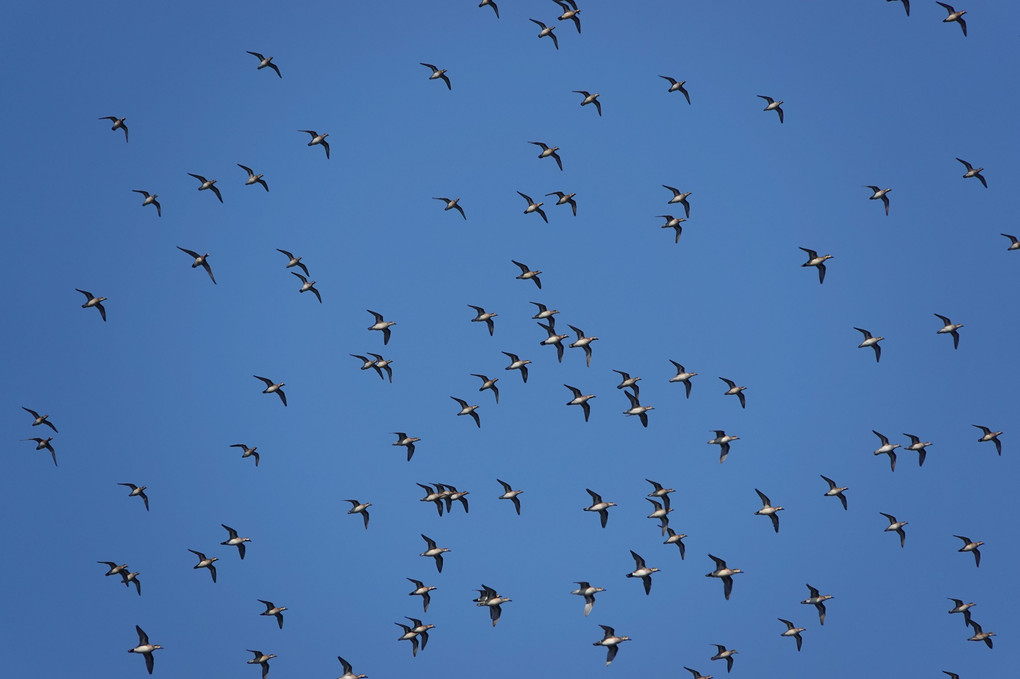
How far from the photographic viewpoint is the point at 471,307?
85.5m

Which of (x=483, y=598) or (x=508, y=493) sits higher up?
(x=508, y=493)

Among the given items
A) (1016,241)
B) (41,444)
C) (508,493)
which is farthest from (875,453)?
(41,444)

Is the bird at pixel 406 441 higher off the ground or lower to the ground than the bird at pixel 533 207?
lower

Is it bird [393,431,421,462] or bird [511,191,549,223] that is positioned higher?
bird [511,191,549,223]

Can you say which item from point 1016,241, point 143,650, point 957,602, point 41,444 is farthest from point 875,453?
point 41,444

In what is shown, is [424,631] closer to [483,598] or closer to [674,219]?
[483,598]

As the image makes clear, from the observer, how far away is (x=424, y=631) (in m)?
83.6

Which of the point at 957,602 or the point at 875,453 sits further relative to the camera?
the point at 875,453

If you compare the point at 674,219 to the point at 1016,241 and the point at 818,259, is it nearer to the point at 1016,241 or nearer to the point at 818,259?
the point at 818,259

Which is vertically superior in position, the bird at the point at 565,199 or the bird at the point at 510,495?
the bird at the point at 565,199

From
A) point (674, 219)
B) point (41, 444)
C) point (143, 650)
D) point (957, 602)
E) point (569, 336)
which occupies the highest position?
point (674, 219)

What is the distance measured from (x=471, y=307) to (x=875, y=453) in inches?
1114

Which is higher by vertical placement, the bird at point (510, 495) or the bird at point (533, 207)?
the bird at point (533, 207)

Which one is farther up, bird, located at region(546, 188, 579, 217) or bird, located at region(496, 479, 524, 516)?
bird, located at region(546, 188, 579, 217)
